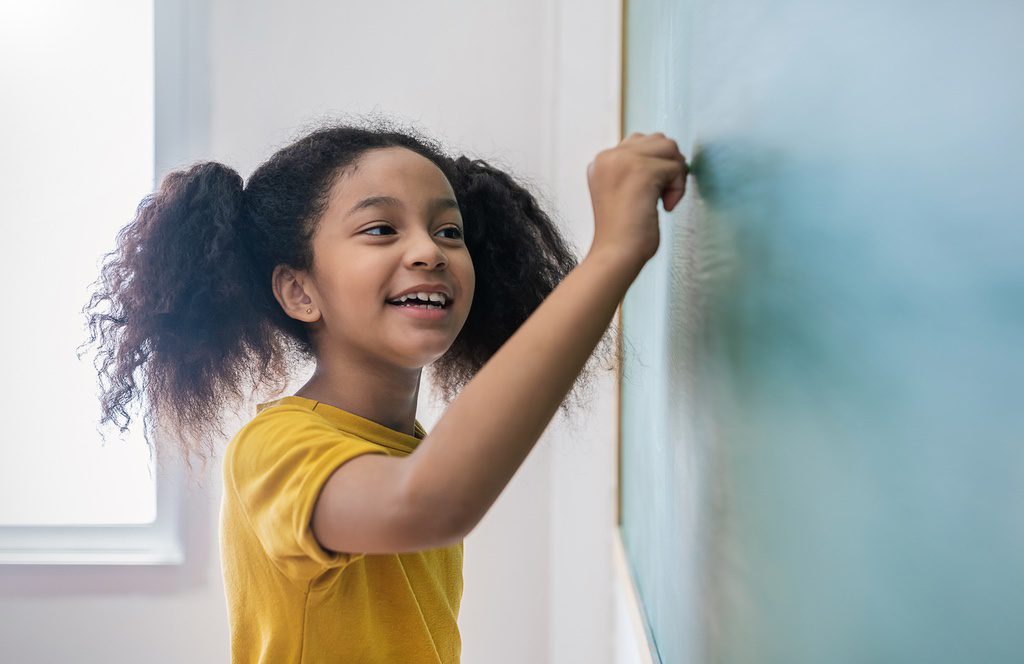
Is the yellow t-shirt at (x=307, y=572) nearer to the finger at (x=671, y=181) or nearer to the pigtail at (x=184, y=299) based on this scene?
the pigtail at (x=184, y=299)

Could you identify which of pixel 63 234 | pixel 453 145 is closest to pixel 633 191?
pixel 453 145

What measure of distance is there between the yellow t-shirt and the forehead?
0.60 ft

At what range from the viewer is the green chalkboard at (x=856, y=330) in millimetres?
172

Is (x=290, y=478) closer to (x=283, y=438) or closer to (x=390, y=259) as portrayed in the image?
(x=283, y=438)

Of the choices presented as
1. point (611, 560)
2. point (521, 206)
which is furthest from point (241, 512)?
point (611, 560)

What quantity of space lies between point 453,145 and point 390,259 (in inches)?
37.8

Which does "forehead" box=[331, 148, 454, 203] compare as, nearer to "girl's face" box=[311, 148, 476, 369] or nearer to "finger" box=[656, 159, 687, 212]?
"girl's face" box=[311, 148, 476, 369]

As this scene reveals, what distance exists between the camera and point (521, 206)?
0.88m

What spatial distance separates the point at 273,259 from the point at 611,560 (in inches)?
35.5

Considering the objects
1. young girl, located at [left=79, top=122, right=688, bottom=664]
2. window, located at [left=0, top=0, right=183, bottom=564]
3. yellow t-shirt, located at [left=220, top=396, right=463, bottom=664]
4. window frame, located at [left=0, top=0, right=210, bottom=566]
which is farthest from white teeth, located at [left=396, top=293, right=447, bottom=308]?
window, located at [left=0, top=0, right=183, bottom=564]

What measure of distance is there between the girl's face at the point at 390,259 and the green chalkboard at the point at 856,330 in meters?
0.20

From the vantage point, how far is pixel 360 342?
0.66m

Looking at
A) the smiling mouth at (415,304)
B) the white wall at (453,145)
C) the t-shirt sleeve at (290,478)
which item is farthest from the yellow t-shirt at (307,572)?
the white wall at (453,145)

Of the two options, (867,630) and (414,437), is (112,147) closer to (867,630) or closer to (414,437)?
(414,437)
